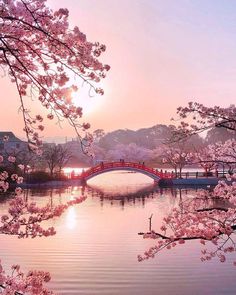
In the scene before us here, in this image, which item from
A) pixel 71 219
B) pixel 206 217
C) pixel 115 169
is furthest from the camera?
pixel 115 169

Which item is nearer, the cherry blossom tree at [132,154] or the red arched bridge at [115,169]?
the red arched bridge at [115,169]

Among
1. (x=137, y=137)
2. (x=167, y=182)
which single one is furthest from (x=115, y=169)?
(x=137, y=137)

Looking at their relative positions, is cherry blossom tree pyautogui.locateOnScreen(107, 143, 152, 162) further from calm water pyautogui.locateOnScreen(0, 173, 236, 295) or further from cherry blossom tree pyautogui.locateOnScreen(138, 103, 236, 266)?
cherry blossom tree pyautogui.locateOnScreen(138, 103, 236, 266)

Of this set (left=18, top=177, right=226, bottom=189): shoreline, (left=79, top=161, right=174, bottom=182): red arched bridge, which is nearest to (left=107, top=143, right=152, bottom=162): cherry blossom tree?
(left=79, top=161, right=174, bottom=182): red arched bridge

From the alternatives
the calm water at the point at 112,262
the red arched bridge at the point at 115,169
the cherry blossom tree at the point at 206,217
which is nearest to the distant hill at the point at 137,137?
the red arched bridge at the point at 115,169

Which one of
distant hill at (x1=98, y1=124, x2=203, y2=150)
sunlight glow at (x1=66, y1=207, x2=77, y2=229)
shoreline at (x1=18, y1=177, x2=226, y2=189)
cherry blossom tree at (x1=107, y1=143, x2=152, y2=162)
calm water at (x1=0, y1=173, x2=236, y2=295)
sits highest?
distant hill at (x1=98, y1=124, x2=203, y2=150)

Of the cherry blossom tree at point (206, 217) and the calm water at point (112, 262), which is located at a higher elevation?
the cherry blossom tree at point (206, 217)

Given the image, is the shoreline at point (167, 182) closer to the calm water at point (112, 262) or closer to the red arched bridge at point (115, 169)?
the red arched bridge at point (115, 169)

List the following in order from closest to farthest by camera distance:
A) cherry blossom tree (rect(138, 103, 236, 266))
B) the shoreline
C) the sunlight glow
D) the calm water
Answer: cherry blossom tree (rect(138, 103, 236, 266))
the calm water
the sunlight glow
the shoreline

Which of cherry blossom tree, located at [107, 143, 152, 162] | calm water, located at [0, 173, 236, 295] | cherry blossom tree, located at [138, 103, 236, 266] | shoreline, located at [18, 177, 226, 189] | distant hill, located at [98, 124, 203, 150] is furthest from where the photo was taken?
distant hill, located at [98, 124, 203, 150]

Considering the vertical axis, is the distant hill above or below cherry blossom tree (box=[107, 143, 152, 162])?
above

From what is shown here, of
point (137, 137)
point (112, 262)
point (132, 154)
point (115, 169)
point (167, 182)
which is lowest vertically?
point (112, 262)

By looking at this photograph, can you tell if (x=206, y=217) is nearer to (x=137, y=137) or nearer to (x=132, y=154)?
(x=132, y=154)

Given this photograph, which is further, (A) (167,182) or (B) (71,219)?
(A) (167,182)
